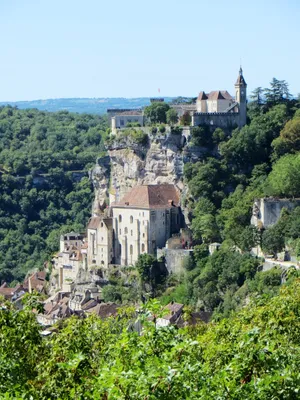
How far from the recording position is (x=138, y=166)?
7825 centimetres

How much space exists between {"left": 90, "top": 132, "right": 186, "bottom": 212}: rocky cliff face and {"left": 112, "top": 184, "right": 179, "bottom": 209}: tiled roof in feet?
4.46

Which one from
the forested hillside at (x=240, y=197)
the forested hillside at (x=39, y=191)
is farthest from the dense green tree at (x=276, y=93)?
the forested hillside at (x=39, y=191)

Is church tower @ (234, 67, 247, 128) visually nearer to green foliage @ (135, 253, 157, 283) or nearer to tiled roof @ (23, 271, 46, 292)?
green foliage @ (135, 253, 157, 283)

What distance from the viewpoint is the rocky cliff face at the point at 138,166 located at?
75.7m

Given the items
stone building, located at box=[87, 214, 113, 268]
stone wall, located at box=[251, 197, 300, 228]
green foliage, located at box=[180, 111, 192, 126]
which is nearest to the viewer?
stone wall, located at box=[251, 197, 300, 228]

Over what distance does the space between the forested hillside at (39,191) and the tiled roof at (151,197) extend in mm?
23440

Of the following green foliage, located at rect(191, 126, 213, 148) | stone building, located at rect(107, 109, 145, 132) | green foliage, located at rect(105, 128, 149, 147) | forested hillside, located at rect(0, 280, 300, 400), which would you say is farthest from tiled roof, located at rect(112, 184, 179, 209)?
forested hillside, located at rect(0, 280, 300, 400)

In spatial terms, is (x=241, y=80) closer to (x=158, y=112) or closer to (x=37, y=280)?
(x=158, y=112)

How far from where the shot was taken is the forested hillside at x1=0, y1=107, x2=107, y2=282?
10325 centimetres

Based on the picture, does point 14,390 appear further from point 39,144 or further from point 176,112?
point 39,144

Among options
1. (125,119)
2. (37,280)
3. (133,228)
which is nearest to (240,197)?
(133,228)

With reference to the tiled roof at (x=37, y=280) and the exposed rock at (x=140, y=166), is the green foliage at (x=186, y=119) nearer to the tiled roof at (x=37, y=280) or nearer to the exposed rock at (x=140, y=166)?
the exposed rock at (x=140, y=166)

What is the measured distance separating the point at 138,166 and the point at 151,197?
7857 mm

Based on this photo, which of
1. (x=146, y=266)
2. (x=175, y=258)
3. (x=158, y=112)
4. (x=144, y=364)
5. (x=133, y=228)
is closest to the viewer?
(x=144, y=364)
